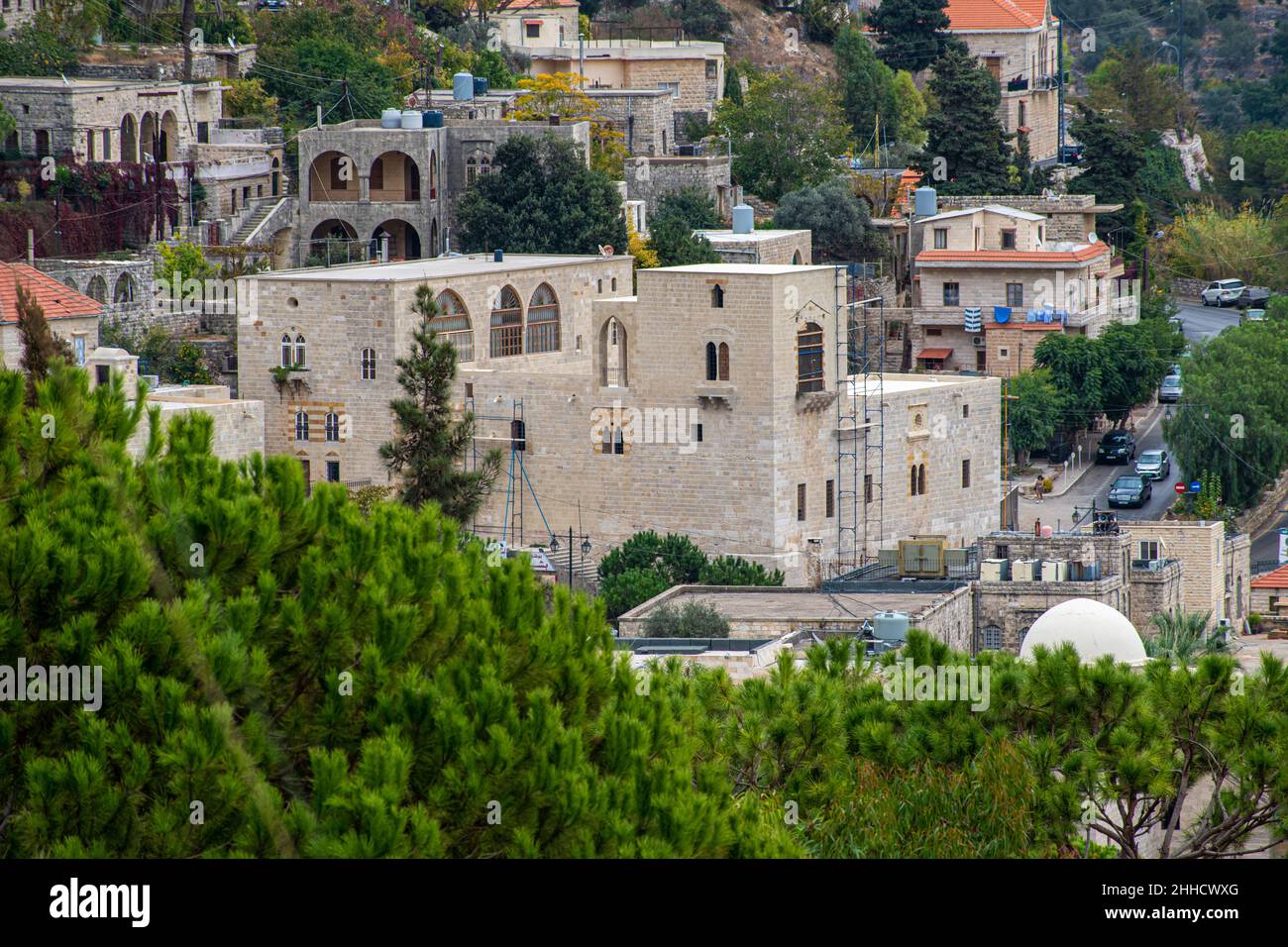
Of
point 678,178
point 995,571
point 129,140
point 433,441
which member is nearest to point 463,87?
point 678,178

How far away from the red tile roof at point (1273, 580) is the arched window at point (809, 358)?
12.4 metres

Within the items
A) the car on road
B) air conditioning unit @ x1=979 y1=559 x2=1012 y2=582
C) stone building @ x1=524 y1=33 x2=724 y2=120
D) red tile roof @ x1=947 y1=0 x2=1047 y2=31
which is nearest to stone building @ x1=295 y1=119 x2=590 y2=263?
the car on road

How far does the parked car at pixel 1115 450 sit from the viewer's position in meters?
74.8

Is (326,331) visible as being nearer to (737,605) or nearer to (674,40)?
(737,605)

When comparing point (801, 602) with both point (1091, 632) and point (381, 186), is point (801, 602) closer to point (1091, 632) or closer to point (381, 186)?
point (1091, 632)

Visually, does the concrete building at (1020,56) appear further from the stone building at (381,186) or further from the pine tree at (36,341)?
the pine tree at (36,341)

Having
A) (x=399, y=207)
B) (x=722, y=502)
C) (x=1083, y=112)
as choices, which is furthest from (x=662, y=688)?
(x=1083, y=112)

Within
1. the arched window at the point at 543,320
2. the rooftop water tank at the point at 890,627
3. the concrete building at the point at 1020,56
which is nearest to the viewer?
the rooftop water tank at the point at 890,627

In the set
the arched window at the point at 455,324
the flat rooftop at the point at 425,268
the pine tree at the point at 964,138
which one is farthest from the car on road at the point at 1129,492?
the pine tree at the point at 964,138

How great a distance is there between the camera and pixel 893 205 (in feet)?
288

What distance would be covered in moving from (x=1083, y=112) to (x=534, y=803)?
9923 cm

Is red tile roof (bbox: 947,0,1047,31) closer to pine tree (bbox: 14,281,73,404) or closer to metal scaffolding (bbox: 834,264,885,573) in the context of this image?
metal scaffolding (bbox: 834,264,885,573)

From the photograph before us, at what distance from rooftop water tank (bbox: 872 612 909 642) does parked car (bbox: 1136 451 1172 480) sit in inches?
1007

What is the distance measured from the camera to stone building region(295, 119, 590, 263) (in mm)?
74000
